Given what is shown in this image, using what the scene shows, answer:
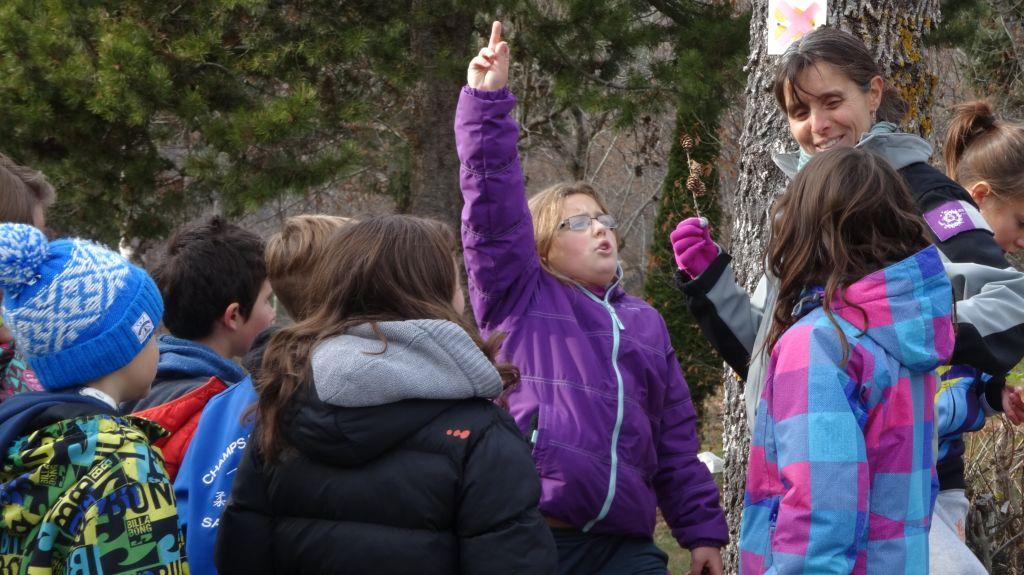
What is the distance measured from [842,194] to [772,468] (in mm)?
627

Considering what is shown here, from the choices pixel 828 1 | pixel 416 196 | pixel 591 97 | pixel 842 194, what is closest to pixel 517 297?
pixel 842 194

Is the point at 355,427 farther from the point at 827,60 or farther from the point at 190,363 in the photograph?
the point at 827,60

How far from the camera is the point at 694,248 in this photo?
2.55 meters

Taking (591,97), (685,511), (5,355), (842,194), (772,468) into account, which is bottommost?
(685,511)

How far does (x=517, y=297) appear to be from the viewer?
9.26ft

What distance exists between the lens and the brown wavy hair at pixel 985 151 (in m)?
3.01

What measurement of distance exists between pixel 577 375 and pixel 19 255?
1.43m

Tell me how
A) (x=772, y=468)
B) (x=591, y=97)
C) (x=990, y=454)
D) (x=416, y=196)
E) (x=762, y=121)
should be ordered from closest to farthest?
(x=772, y=468)
(x=762, y=121)
(x=990, y=454)
(x=591, y=97)
(x=416, y=196)

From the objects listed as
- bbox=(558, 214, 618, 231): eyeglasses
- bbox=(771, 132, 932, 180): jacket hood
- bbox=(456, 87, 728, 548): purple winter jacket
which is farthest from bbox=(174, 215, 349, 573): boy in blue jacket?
bbox=(771, 132, 932, 180): jacket hood

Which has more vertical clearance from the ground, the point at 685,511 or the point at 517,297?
the point at 517,297

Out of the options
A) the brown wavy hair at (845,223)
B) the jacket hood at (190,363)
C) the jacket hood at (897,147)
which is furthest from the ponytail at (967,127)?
the jacket hood at (190,363)

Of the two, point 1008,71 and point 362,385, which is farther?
point 1008,71

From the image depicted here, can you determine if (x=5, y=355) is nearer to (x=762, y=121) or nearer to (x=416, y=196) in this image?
(x=762, y=121)

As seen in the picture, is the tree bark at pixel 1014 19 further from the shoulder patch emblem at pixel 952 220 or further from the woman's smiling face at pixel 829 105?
the shoulder patch emblem at pixel 952 220
